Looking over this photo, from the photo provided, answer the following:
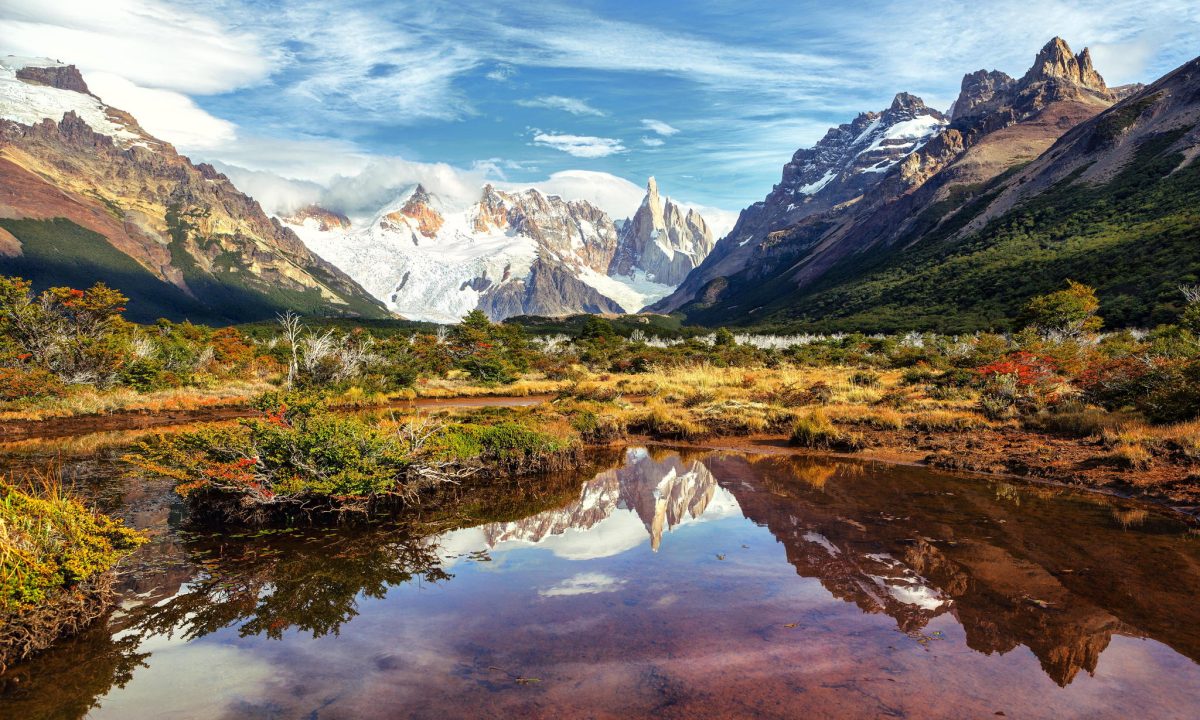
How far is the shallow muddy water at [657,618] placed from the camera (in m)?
6.14

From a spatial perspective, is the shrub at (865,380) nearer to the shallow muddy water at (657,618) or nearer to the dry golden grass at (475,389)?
the dry golden grass at (475,389)

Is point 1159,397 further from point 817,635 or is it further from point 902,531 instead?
point 817,635

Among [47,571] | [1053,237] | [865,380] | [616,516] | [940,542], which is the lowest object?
[616,516]

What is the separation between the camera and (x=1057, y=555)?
10.0 meters

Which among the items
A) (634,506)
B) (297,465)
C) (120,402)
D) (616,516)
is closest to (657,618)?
(616,516)

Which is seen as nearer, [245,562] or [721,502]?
[245,562]

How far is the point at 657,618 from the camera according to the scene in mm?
8047

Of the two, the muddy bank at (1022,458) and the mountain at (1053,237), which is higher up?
the mountain at (1053,237)

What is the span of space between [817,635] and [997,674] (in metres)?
1.83

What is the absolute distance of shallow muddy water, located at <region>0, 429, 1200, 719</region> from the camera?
6137 mm

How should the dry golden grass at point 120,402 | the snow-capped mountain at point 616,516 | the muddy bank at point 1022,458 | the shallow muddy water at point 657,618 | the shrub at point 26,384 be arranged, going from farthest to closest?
the shrub at point 26,384
the dry golden grass at point 120,402
the muddy bank at point 1022,458
the snow-capped mountain at point 616,516
the shallow muddy water at point 657,618

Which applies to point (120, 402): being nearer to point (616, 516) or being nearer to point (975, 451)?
point (616, 516)

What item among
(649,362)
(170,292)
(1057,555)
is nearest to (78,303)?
(649,362)

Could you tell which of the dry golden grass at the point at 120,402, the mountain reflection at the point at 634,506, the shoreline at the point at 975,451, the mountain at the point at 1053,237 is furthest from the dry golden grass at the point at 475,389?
the mountain at the point at 1053,237
